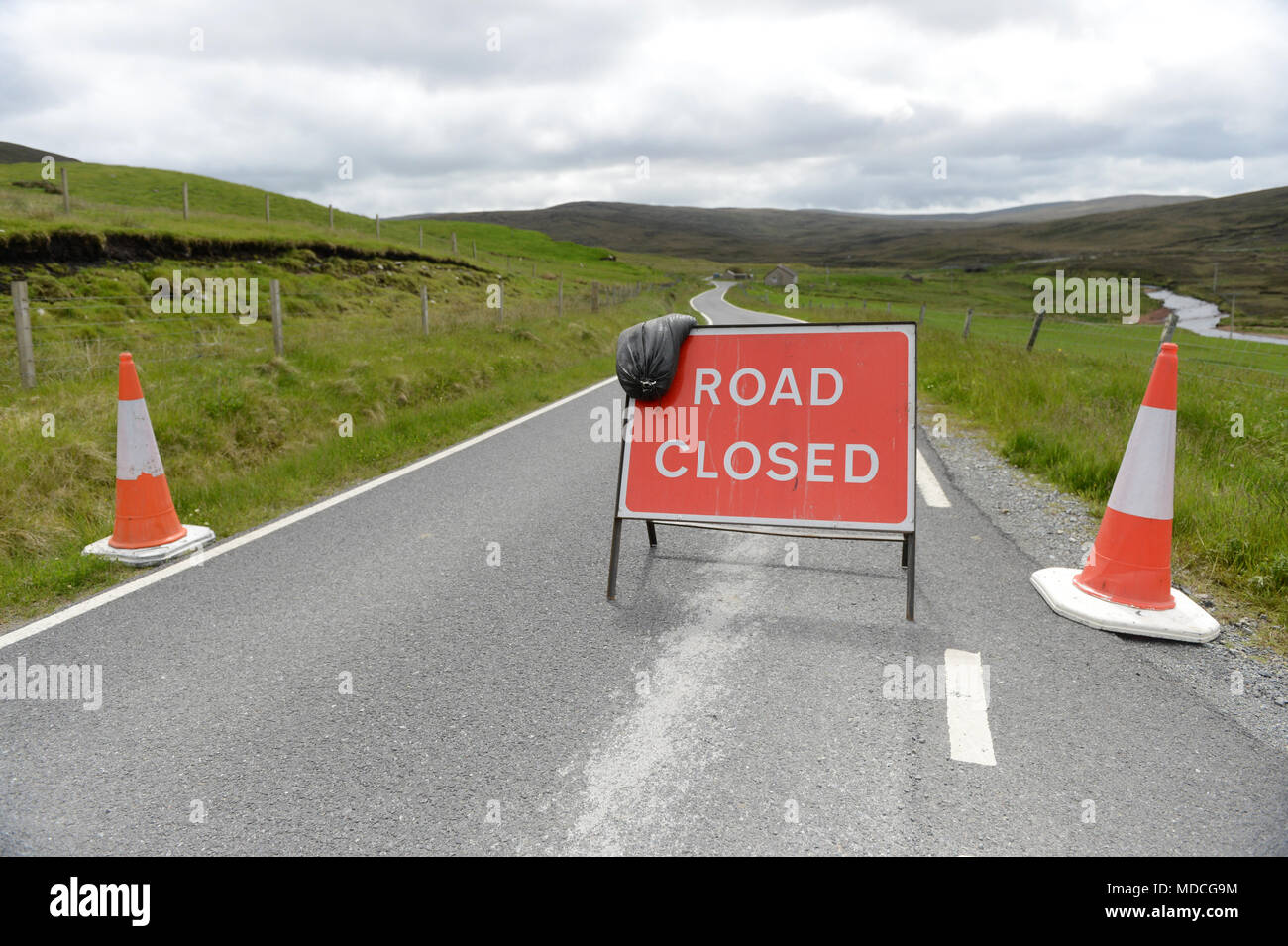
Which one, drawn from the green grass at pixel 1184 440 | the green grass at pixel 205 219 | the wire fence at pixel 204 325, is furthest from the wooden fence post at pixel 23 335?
the green grass at pixel 205 219

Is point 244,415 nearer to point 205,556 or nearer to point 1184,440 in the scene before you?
point 205,556

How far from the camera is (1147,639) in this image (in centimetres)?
398

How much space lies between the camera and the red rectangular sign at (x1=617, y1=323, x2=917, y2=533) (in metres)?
4.55

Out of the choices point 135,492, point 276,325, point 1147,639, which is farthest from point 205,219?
point 1147,639

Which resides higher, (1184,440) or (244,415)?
(244,415)

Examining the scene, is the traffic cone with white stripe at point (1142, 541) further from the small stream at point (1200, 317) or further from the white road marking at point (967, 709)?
the small stream at point (1200, 317)

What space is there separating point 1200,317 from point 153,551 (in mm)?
62076
